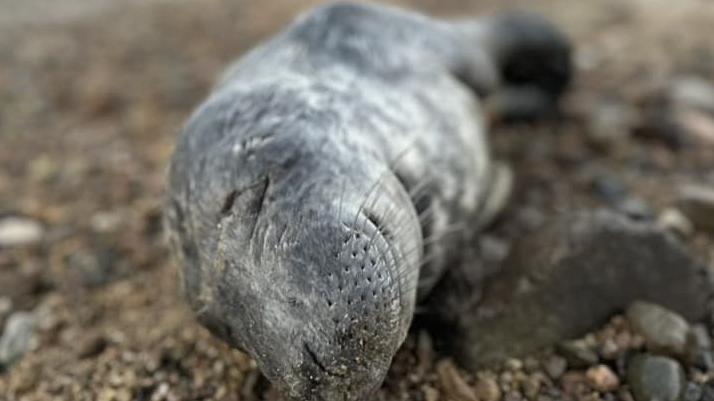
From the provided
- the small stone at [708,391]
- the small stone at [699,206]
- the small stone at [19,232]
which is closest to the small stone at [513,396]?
the small stone at [708,391]

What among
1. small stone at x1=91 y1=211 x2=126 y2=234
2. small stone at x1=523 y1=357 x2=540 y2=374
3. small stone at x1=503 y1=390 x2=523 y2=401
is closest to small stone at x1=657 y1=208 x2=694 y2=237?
Answer: small stone at x1=523 y1=357 x2=540 y2=374

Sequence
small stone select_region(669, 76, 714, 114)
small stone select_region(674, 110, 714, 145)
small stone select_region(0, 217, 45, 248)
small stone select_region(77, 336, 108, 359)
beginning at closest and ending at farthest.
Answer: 1. small stone select_region(77, 336, 108, 359)
2. small stone select_region(0, 217, 45, 248)
3. small stone select_region(674, 110, 714, 145)
4. small stone select_region(669, 76, 714, 114)

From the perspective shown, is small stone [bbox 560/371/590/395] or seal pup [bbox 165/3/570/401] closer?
seal pup [bbox 165/3/570/401]

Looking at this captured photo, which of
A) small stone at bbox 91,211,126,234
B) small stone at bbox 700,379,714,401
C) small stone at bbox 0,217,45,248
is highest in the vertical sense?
small stone at bbox 700,379,714,401

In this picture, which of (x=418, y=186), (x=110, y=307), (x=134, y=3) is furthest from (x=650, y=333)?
(x=134, y=3)

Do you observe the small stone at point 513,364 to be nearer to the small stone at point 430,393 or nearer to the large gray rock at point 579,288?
the large gray rock at point 579,288

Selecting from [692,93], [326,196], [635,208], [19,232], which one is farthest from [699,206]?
[19,232]

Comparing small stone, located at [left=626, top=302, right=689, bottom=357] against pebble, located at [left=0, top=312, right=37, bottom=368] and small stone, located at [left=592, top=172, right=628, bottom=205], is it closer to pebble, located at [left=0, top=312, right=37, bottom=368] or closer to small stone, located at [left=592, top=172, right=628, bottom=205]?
small stone, located at [left=592, top=172, right=628, bottom=205]

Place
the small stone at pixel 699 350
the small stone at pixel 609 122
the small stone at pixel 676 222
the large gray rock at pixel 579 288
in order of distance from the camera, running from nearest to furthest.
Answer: the small stone at pixel 699 350 → the large gray rock at pixel 579 288 → the small stone at pixel 676 222 → the small stone at pixel 609 122

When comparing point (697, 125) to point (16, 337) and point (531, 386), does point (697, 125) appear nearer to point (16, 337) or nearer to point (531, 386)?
point (531, 386)
